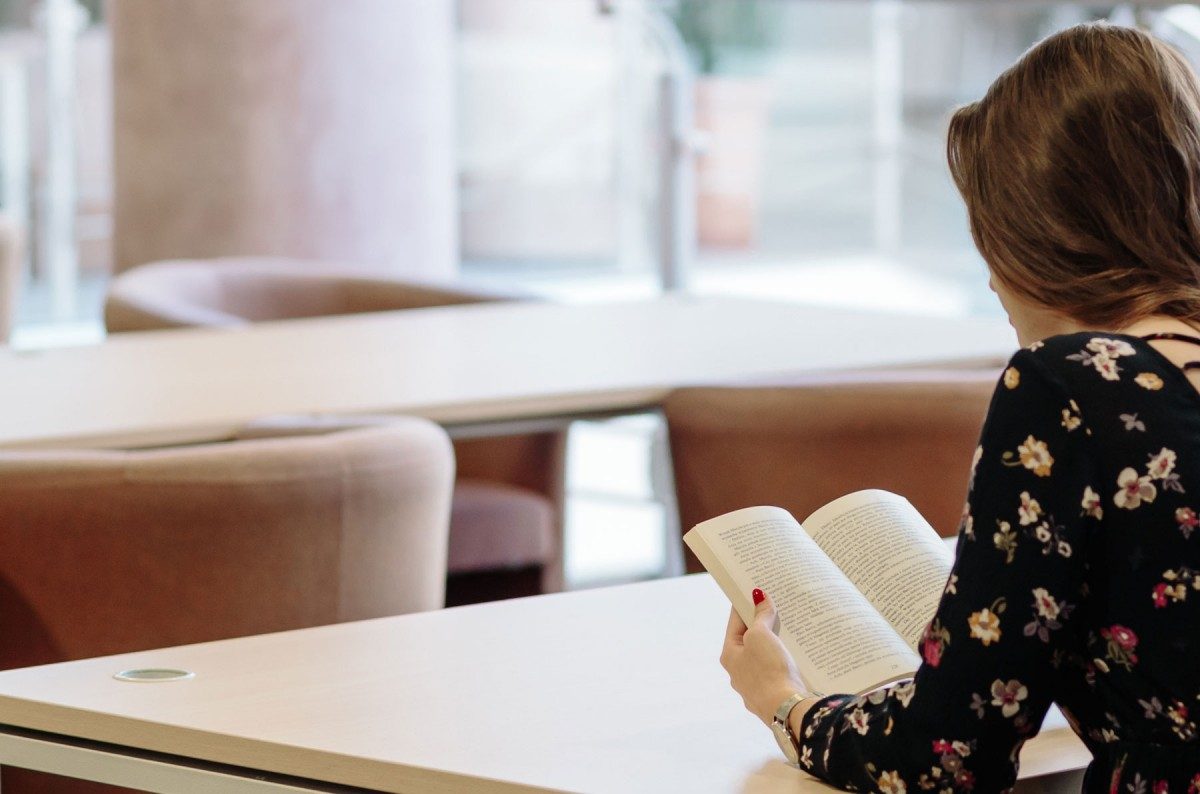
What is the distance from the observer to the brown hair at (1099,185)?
4.53 ft

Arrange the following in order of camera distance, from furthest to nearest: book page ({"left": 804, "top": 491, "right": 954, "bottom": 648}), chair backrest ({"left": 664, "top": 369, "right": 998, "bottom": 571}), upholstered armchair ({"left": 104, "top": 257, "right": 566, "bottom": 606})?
upholstered armchair ({"left": 104, "top": 257, "right": 566, "bottom": 606}), chair backrest ({"left": 664, "top": 369, "right": 998, "bottom": 571}), book page ({"left": 804, "top": 491, "right": 954, "bottom": 648})

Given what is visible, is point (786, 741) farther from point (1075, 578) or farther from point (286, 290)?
point (286, 290)

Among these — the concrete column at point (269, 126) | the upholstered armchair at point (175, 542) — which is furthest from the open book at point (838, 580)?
the concrete column at point (269, 126)

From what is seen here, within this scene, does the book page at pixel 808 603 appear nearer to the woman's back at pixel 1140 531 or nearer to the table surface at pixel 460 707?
the table surface at pixel 460 707

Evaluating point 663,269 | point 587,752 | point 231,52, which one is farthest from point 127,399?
point 663,269

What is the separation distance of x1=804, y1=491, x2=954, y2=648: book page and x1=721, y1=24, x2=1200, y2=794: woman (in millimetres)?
255

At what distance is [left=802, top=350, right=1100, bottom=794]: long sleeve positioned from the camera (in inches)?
50.3

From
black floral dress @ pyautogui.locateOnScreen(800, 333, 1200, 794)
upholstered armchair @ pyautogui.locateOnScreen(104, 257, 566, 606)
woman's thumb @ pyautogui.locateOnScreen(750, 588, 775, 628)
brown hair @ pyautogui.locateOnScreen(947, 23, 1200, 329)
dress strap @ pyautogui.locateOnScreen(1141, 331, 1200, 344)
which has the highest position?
brown hair @ pyautogui.locateOnScreen(947, 23, 1200, 329)

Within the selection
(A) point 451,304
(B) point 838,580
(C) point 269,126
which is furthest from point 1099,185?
(C) point 269,126

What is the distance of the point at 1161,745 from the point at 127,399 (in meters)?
1.96

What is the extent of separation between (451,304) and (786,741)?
2.91 m

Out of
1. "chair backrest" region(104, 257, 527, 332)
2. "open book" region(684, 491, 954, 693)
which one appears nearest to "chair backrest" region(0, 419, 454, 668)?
"open book" region(684, 491, 954, 693)

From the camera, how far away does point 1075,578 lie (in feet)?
4.23

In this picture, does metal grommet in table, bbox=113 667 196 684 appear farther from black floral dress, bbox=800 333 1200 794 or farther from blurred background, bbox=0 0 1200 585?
blurred background, bbox=0 0 1200 585
